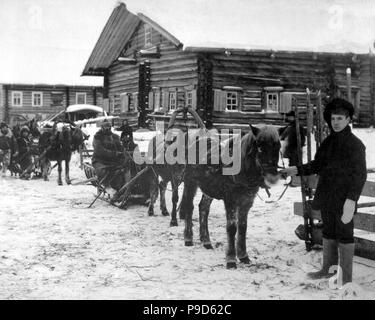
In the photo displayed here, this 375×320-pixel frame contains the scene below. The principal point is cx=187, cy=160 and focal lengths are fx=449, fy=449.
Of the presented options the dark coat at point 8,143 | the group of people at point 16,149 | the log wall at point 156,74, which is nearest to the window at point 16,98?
the log wall at point 156,74

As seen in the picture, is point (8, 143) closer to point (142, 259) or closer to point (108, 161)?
point (108, 161)

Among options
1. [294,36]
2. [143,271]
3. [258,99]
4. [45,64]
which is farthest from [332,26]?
[45,64]

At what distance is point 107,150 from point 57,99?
1221 inches

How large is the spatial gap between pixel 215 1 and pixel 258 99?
14.6 ft

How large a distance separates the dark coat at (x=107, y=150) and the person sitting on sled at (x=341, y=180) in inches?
235

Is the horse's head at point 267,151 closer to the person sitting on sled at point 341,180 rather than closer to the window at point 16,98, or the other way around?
the person sitting on sled at point 341,180

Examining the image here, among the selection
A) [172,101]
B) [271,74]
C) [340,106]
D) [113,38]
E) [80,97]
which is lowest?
[340,106]

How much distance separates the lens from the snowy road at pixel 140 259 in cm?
440

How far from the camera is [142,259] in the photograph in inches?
222

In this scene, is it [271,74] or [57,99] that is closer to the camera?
[271,74]

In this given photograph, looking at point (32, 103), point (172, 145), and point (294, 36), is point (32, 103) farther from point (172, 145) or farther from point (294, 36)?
point (172, 145)

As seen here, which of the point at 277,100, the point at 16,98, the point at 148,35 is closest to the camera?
the point at 277,100

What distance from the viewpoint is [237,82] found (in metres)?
18.4

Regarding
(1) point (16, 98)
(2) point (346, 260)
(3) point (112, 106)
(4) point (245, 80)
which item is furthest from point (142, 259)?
(1) point (16, 98)
